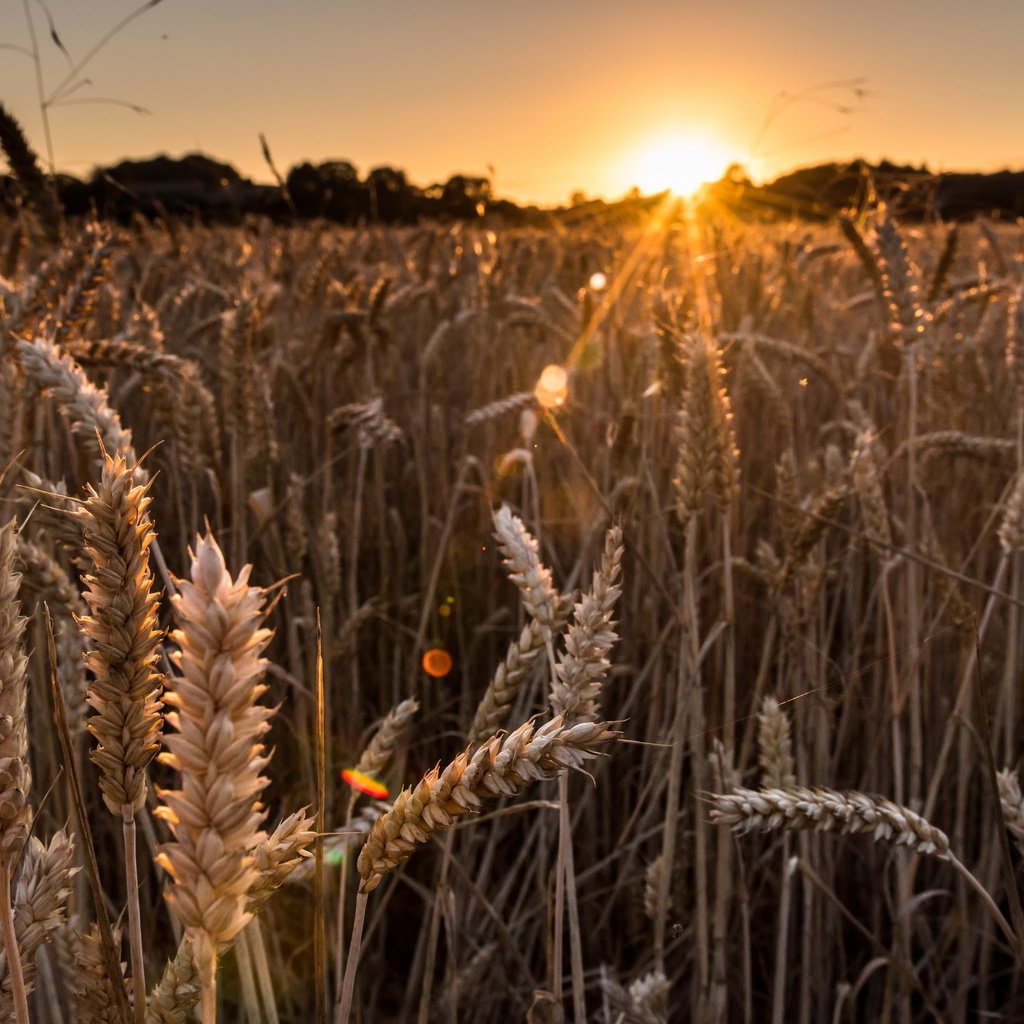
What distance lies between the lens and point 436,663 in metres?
2.14

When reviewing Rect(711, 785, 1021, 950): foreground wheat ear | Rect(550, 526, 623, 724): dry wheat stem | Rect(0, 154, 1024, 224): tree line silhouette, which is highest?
Rect(0, 154, 1024, 224): tree line silhouette

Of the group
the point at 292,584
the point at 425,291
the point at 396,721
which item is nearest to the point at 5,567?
the point at 396,721

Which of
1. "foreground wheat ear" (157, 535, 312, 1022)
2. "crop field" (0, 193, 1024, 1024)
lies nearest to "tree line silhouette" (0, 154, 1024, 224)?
"crop field" (0, 193, 1024, 1024)

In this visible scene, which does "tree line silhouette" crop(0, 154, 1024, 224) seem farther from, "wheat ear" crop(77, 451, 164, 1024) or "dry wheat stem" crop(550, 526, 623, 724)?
"wheat ear" crop(77, 451, 164, 1024)

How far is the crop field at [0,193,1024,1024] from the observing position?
0.57 m

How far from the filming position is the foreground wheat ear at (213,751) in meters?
0.43

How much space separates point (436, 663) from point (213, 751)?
5.62 feet

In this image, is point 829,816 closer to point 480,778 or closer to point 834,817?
point 834,817

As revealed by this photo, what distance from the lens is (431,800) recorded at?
0.58m

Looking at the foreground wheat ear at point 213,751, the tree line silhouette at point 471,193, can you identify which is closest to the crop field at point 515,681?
the foreground wheat ear at point 213,751

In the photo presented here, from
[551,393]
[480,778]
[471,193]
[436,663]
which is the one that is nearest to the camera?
[480,778]

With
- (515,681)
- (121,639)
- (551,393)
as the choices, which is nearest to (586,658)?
(515,681)

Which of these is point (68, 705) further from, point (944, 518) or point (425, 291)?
point (425, 291)

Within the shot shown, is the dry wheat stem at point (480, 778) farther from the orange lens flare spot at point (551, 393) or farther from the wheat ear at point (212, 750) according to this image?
the orange lens flare spot at point (551, 393)
